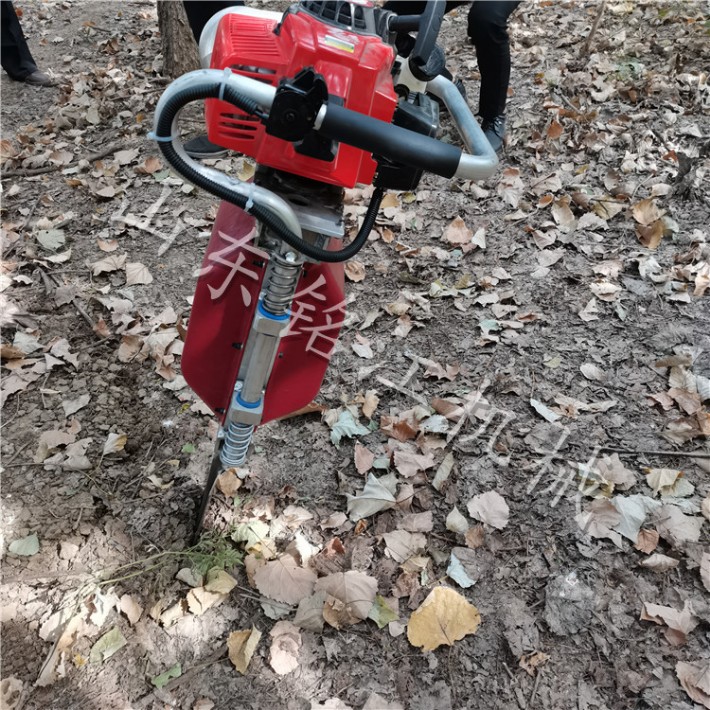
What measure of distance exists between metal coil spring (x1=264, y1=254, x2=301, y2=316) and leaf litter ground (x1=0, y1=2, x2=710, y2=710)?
3.20ft

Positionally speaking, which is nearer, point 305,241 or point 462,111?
point 305,241

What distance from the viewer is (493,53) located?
300 cm

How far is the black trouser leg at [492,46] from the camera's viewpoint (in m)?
2.88

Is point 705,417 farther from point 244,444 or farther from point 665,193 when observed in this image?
point 244,444

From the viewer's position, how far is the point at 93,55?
4.89 m

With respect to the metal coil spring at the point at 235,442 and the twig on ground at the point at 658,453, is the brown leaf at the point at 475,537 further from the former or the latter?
the metal coil spring at the point at 235,442

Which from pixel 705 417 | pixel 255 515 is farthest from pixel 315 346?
pixel 705 417

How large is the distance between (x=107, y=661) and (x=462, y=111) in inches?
69.1

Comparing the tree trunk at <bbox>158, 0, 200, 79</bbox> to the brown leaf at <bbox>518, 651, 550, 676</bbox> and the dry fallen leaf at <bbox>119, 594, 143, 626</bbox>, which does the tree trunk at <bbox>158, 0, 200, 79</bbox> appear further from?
the brown leaf at <bbox>518, 651, 550, 676</bbox>

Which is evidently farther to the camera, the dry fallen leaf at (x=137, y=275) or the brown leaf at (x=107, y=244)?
the brown leaf at (x=107, y=244)

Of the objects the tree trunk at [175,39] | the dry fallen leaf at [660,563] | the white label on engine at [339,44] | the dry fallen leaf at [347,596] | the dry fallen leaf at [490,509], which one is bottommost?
the dry fallen leaf at [347,596]

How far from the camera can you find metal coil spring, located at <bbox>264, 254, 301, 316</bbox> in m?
1.22

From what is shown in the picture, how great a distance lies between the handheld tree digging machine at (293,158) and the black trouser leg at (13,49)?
12.7 feet

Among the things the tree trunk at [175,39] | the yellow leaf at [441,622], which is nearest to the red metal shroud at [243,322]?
the yellow leaf at [441,622]
